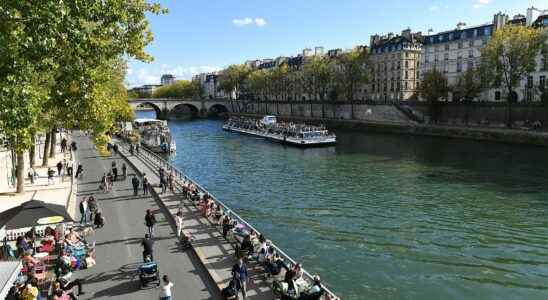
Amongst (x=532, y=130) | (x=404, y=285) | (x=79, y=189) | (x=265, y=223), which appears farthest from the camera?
(x=532, y=130)

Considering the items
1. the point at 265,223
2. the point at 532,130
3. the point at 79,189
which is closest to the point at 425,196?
the point at 265,223

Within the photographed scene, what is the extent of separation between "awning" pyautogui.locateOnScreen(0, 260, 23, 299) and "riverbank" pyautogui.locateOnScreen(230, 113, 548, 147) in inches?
2363

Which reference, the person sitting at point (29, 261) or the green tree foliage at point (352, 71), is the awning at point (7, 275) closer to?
the person sitting at point (29, 261)

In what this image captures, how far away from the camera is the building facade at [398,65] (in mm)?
107125

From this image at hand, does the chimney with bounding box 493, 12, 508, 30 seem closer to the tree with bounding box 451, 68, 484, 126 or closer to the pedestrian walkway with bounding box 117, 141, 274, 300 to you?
the tree with bounding box 451, 68, 484, 126

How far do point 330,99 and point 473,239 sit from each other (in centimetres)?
9247

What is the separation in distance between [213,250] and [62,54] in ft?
32.8

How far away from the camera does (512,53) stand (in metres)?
64.9

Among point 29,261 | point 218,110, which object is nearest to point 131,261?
point 29,261

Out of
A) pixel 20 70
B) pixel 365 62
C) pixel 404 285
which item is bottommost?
pixel 404 285

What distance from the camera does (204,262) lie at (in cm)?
1714

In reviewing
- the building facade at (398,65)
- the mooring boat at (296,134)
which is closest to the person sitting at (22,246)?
the mooring boat at (296,134)

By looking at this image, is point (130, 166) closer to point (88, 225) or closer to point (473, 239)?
point (88, 225)

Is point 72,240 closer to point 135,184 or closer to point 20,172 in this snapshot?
point 135,184
